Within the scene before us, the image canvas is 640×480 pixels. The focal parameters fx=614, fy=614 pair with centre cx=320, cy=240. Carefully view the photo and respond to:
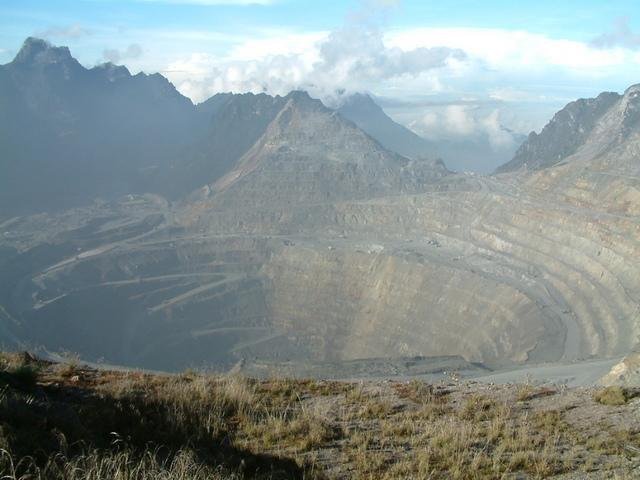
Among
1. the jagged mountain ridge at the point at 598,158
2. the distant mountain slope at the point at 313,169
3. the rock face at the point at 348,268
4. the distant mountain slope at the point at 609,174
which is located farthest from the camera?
the distant mountain slope at the point at 313,169

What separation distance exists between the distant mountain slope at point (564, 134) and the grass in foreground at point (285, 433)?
518ft

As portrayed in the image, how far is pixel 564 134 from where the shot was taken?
6860 inches

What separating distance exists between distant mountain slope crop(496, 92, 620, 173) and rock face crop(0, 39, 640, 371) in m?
15.4

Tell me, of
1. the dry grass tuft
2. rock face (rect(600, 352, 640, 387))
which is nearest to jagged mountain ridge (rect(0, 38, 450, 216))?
rock face (rect(600, 352, 640, 387))

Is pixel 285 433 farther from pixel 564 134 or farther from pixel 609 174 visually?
pixel 564 134

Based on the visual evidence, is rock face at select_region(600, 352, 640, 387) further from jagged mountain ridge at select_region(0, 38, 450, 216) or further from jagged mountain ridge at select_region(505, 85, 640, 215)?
jagged mountain ridge at select_region(0, 38, 450, 216)

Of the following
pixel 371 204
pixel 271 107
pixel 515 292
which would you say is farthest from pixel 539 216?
pixel 271 107

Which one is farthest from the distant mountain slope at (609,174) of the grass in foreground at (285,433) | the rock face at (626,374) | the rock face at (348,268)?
the grass in foreground at (285,433)

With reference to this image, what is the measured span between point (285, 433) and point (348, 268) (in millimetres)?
96619

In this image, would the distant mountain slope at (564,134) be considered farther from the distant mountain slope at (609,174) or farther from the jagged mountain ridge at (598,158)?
the distant mountain slope at (609,174)

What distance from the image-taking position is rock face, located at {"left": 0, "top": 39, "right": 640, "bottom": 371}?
80.8 meters

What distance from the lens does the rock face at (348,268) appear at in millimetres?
80750

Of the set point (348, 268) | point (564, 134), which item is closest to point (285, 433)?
point (348, 268)

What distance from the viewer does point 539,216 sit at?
98.4m
